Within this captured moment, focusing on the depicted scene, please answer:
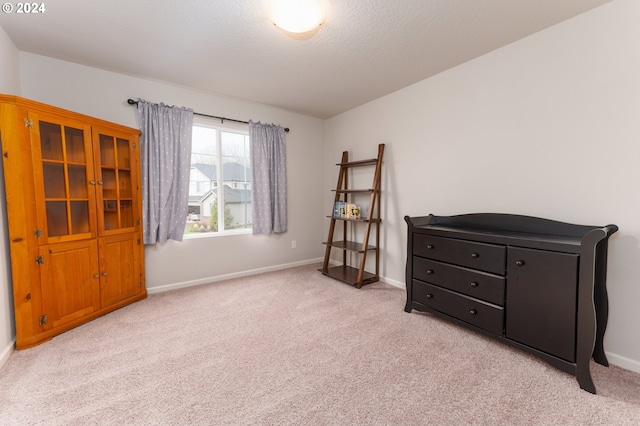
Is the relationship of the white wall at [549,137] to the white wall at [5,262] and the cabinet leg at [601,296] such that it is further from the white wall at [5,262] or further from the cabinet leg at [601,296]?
the white wall at [5,262]

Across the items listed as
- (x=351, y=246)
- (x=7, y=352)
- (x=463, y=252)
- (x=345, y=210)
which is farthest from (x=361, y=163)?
(x=7, y=352)

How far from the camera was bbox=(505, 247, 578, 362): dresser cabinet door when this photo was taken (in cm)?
163

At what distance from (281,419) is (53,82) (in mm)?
3521

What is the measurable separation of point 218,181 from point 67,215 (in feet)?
5.23

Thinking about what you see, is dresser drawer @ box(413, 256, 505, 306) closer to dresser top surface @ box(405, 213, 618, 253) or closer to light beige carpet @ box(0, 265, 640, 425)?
dresser top surface @ box(405, 213, 618, 253)

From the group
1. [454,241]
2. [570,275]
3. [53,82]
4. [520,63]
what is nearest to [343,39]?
[520,63]

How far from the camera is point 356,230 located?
3984mm

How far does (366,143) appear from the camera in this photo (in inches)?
146

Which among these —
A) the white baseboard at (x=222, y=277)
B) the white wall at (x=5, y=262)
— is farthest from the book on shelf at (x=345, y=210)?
the white wall at (x=5, y=262)

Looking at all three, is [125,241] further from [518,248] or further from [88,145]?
[518,248]

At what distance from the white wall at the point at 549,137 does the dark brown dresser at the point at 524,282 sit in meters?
0.17

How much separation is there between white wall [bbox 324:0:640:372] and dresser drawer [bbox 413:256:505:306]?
692 mm

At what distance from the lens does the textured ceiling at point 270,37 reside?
1847 mm

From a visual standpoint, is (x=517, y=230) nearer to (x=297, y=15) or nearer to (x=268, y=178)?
(x=297, y=15)
